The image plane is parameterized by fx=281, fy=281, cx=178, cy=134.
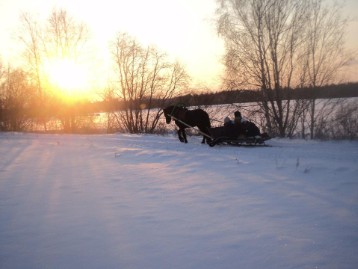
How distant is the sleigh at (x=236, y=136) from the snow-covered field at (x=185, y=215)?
7.45ft

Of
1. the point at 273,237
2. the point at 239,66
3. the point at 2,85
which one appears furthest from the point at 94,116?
the point at 273,237

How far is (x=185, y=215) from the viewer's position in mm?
3844

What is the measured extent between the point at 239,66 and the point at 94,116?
14.7 meters

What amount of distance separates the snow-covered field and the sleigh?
89.4 inches

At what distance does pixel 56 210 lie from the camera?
4.20 metres

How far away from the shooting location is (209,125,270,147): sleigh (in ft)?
30.8

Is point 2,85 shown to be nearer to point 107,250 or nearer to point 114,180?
point 114,180

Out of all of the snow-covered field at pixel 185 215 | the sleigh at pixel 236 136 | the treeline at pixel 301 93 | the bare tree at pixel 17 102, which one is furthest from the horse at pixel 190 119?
the bare tree at pixel 17 102

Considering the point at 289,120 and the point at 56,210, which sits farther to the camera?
the point at 289,120

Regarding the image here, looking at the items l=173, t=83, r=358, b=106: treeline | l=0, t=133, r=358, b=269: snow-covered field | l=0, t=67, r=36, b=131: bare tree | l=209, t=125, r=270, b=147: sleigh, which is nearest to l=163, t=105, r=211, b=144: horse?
l=209, t=125, r=270, b=147: sleigh

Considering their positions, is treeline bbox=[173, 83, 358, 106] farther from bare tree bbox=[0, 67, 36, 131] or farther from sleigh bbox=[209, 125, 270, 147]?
bare tree bbox=[0, 67, 36, 131]

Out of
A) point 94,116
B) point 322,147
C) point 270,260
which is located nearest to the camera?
point 270,260

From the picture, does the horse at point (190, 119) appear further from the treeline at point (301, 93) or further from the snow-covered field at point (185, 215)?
the snow-covered field at point (185, 215)

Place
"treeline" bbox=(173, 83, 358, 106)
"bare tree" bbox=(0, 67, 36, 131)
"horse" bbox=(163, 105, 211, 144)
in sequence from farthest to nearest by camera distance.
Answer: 1. "bare tree" bbox=(0, 67, 36, 131)
2. "treeline" bbox=(173, 83, 358, 106)
3. "horse" bbox=(163, 105, 211, 144)
